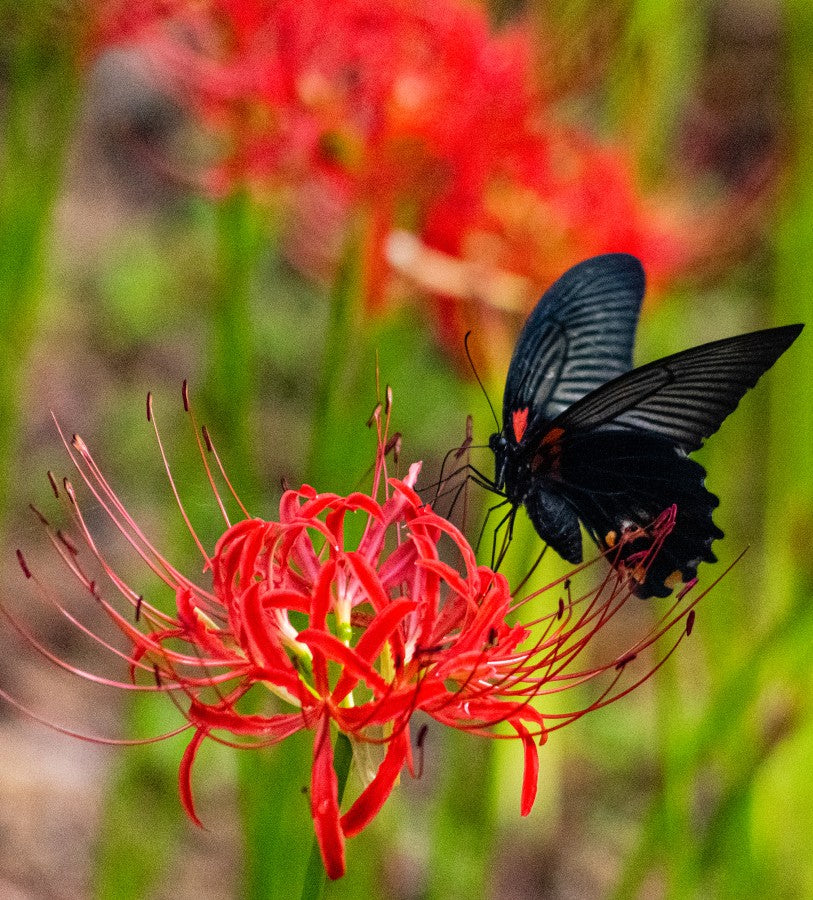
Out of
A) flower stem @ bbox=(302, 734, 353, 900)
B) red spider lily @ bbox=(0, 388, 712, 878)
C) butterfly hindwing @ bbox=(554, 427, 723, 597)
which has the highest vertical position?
butterfly hindwing @ bbox=(554, 427, 723, 597)

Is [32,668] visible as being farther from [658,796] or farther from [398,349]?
[658,796]

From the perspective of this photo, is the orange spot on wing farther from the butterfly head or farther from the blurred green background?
the blurred green background

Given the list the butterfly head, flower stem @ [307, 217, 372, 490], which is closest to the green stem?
flower stem @ [307, 217, 372, 490]

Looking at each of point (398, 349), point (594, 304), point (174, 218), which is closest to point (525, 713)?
point (594, 304)

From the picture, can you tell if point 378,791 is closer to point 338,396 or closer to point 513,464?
point 513,464

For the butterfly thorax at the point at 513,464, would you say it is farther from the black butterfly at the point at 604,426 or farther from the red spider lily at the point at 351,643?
the red spider lily at the point at 351,643

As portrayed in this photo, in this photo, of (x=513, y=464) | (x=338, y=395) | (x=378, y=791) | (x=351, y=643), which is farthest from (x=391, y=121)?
(x=378, y=791)

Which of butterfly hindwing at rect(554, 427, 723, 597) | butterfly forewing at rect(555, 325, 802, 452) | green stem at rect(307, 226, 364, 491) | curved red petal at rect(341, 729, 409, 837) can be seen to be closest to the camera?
curved red petal at rect(341, 729, 409, 837)
